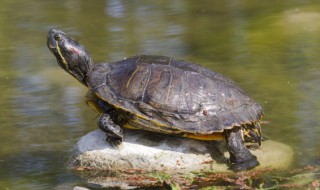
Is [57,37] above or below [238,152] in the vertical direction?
above

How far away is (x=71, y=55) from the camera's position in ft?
19.4

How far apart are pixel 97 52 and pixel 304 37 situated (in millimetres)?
2822

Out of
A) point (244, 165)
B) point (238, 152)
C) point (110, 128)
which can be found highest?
point (110, 128)

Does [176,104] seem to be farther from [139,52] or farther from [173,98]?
[139,52]

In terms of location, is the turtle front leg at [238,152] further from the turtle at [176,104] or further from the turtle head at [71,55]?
the turtle head at [71,55]

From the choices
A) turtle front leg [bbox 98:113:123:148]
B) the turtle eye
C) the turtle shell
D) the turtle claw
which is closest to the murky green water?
the turtle claw

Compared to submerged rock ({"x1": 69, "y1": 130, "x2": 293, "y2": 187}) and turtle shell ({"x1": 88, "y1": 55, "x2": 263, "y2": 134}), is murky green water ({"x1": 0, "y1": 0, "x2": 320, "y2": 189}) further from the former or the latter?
turtle shell ({"x1": 88, "y1": 55, "x2": 263, "y2": 134})

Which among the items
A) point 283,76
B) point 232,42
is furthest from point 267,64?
point 232,42

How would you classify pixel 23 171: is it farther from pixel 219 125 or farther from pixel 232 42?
pixel 232 42

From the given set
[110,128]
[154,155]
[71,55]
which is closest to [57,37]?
[71,55]

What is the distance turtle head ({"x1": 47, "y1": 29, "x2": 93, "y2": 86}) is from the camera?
5.86 metres

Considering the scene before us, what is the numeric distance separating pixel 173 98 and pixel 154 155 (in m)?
0.49

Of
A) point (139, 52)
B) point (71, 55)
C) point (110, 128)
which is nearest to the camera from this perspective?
point (110, 128)

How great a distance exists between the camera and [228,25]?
9.99 m
